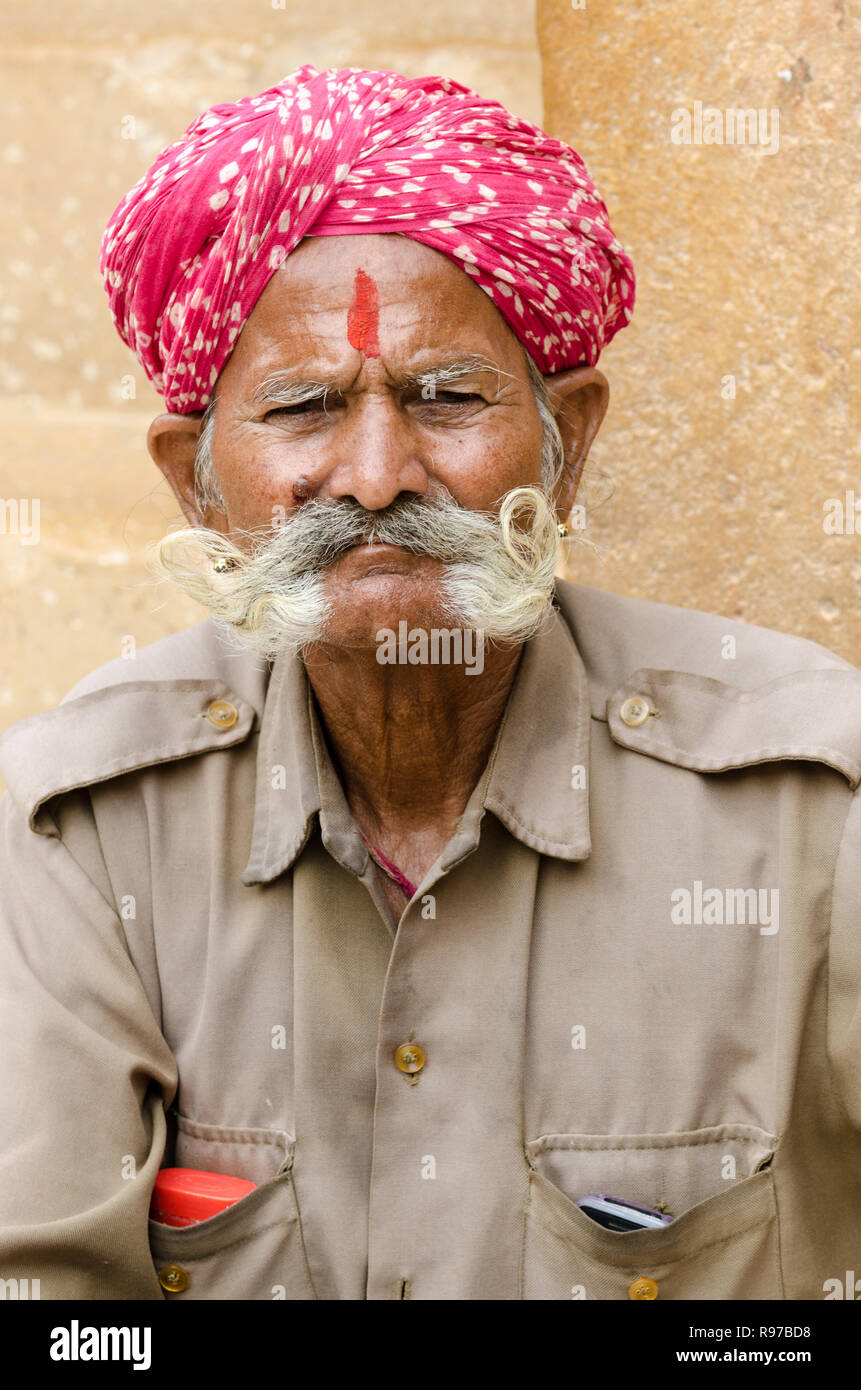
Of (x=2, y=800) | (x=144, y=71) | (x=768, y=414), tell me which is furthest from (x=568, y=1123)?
(x=144, y=71)

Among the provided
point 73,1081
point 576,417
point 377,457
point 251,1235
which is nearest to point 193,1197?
point 251,1235

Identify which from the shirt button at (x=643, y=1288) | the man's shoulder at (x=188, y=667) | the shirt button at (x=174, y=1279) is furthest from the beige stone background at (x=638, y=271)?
the shirt button at (x=643, y=1288)

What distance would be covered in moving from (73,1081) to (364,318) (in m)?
1.11

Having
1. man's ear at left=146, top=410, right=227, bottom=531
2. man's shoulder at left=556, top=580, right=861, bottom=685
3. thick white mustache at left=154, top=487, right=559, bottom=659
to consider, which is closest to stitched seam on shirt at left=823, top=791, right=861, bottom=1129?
man's shoulder at left=556, top=580, right=861, bottom=685

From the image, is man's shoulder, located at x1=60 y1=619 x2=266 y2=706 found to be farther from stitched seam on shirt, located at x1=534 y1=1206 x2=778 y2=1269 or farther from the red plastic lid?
stitched seam on shirt, located at x1=534 y1=1206 x2=778 y2=1269

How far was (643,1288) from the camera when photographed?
204 centimetres

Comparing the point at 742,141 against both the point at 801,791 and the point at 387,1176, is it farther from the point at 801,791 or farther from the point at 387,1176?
the point at 387,1176

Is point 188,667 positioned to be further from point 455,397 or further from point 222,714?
point 455,397

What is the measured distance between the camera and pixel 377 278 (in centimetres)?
209

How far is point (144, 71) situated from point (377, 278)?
4.25 ft

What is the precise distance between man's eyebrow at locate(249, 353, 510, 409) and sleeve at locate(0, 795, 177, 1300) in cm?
66

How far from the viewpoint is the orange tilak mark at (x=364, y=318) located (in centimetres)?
206

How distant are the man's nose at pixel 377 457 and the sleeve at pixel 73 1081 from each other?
2.06ft

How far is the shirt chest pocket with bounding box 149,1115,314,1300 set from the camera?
6.81 ft
